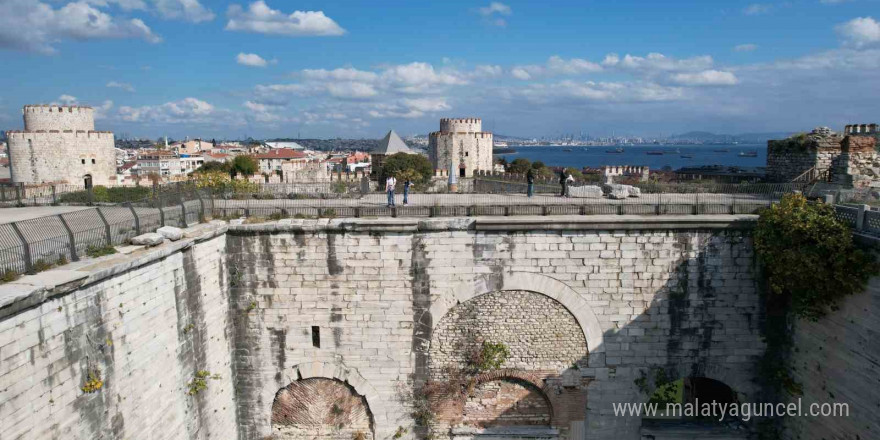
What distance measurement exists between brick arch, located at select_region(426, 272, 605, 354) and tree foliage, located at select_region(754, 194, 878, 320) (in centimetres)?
388

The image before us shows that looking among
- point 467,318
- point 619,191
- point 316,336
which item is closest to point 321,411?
point 316,336

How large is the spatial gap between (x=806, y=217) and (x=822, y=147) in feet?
20.1

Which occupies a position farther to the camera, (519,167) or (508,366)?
(519,167)

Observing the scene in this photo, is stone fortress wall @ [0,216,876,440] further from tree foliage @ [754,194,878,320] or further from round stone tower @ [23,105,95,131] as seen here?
round stone tower @ [23,105,95,131]

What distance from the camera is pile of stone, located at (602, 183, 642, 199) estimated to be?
15.1 metres

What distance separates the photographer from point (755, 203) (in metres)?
12.8

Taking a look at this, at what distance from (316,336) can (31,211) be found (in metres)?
8.61

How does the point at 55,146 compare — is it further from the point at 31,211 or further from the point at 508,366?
the point at 508,366

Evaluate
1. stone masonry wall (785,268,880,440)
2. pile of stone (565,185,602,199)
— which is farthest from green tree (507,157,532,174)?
stone masonry wall (785,268,880,440)

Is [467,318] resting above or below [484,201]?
below

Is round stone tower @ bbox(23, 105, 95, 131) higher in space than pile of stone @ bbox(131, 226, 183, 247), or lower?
higher

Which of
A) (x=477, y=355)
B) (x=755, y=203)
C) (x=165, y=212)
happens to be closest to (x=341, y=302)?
(x=477, y=355)

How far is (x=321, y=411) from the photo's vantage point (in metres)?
12.9

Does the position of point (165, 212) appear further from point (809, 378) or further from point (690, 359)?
point (809, 378)
